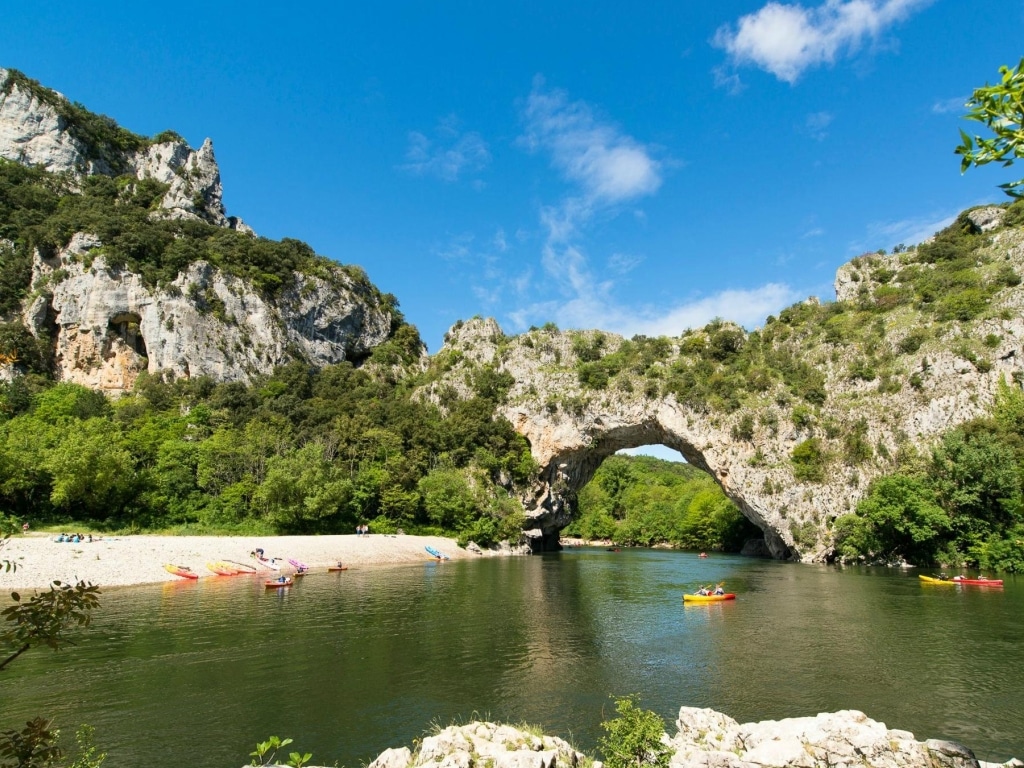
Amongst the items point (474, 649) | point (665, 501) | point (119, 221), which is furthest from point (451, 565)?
point (119, 221)

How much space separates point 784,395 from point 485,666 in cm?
4774

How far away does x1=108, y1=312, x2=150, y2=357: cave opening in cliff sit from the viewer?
68000 mm

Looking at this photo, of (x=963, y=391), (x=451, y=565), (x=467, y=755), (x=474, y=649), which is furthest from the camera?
(x=963, y=391)

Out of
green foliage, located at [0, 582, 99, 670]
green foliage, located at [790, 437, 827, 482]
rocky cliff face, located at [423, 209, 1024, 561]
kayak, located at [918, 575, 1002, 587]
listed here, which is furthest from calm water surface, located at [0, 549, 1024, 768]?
rocky cliff face, located at [423, 209, 1024, 561]

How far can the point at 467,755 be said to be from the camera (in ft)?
24.9

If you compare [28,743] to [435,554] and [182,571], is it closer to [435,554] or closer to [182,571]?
[182,571]

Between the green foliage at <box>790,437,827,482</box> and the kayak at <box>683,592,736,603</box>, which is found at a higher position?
the green foliage at <box>790,437,827,482</box>

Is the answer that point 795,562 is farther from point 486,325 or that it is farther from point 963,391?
point 486,325

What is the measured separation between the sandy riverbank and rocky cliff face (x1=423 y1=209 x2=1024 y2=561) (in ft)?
70.6

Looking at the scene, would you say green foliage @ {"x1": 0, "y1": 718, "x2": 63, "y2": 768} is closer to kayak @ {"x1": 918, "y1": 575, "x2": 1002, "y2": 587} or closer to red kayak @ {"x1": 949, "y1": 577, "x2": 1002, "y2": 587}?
kayak @ {"x1": 918, "y1": 575, "x2": 1002, "y2": 587}

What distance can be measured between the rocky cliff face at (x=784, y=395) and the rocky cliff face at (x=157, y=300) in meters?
23.7

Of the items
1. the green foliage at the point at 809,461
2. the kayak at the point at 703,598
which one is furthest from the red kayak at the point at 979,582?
the green foliage at the point at 809,461

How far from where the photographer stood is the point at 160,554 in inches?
1348

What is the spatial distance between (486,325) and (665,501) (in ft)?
133
